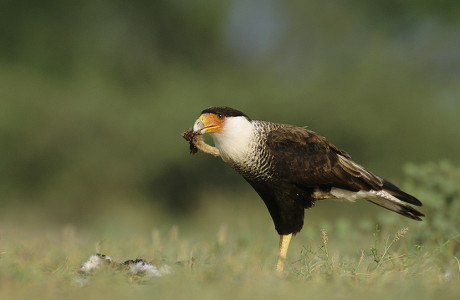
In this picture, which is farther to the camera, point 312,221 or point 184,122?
point 184,122

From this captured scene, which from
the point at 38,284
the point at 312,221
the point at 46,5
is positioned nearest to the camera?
the point at 38,284

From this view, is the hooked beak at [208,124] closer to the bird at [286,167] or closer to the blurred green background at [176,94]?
the bird at [286,167]

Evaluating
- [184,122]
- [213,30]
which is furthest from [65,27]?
[184,122]

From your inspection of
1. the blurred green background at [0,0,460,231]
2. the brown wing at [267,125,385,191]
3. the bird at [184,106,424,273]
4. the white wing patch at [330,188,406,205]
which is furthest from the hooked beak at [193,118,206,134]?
the blurred green background at [0,0,460,231]

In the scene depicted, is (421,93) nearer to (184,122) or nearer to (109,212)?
(184,122)

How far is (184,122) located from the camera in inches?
447

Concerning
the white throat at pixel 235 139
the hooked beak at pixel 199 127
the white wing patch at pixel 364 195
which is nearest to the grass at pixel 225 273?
the white wing patch at pixel 364 195

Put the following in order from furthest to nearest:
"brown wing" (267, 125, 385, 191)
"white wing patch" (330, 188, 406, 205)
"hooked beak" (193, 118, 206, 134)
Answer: "white wing patch" (330, 188, 406, 205) → "brown wing" (267, 125, 385, 191) → "hooked beak" (193, 118, 206, 134)

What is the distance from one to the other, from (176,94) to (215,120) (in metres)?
7.97

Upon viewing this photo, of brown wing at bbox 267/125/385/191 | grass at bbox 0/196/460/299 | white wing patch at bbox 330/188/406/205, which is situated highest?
brown wing at bbox 267/125/385/191

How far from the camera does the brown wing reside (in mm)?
4641

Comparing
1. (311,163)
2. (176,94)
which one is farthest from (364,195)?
(176,94)

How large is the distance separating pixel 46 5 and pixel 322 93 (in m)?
6.32

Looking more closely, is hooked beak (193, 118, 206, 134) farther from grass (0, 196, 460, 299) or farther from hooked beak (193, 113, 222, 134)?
grass (0, 196, 460, 299)
